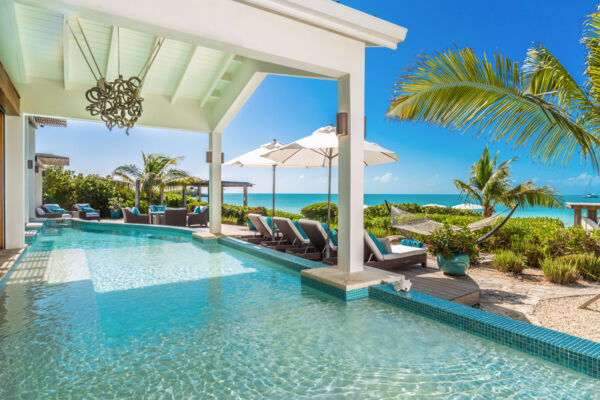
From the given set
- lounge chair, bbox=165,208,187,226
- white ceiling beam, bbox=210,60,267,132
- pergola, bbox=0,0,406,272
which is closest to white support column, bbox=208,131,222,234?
pergola, bbox=0,0,406,272

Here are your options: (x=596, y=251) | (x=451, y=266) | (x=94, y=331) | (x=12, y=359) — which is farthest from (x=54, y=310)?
(x=596, y=251)

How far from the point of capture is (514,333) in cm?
278

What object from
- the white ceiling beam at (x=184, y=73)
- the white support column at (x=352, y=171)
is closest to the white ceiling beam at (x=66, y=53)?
the white ceiling beam at (x=184, y=73)

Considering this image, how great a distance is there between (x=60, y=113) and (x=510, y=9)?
4702 centimetres

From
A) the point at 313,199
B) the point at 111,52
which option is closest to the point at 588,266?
the point at 111,52

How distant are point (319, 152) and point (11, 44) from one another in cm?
522

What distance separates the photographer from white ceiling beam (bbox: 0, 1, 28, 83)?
14.0ft

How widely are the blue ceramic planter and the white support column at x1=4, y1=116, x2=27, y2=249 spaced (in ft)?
27.0

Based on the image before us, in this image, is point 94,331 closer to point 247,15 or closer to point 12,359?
point 12,359

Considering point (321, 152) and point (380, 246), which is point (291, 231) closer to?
point (321, 152)

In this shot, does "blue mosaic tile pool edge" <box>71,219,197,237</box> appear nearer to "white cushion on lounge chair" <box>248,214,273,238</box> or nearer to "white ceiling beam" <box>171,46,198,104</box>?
"white cushion on lounge chair" <box>248,214,273,238</box>

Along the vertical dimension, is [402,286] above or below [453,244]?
below

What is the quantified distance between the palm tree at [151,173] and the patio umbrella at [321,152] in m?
12.3

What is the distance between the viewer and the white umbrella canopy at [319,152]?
5508mm
